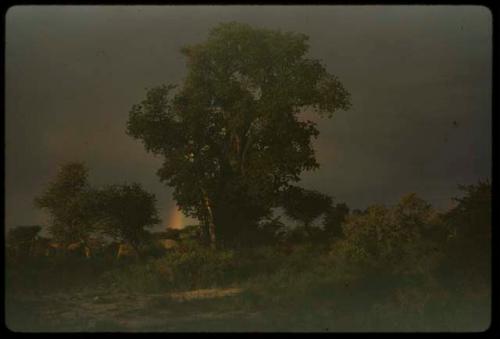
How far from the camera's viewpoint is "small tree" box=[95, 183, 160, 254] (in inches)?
237

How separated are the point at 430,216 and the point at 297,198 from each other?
1.37m

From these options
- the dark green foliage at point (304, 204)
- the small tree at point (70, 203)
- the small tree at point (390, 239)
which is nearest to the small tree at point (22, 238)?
the small tree at point (70, 203)

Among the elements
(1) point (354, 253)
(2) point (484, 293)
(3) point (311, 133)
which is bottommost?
(2) point (484, 293)

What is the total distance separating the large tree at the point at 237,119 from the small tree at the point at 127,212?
349mm

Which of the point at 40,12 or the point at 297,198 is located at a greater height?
the point at 40,12

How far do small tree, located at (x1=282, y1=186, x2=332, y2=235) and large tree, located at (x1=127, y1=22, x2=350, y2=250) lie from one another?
0.13m

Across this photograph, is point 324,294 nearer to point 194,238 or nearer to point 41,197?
point 194,238

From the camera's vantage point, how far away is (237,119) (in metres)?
6.05

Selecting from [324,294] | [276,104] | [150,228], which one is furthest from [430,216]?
[150,228]

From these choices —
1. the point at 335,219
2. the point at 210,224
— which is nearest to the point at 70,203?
the point at 210,224

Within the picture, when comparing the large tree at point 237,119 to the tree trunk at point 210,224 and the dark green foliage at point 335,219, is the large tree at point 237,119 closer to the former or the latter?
the tree trunk at point 210,224

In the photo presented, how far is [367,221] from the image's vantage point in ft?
19.6

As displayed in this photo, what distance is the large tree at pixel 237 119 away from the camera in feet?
19.7

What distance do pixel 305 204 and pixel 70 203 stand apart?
2.44 meters
